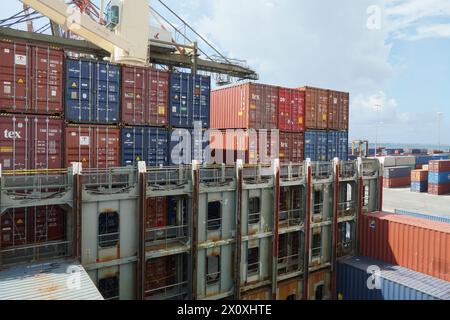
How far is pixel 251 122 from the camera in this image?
73.8 feet

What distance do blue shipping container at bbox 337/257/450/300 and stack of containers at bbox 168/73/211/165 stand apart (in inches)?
515

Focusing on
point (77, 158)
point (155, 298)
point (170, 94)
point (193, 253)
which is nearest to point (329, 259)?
point (193, 253)

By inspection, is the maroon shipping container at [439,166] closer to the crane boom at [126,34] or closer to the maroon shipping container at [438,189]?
the maroon shipping container at [438,189]

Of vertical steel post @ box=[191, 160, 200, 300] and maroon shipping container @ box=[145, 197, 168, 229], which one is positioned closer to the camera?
vertical steel post @ box=[191, 160, 200, 300]

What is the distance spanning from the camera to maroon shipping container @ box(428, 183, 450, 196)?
5516cm

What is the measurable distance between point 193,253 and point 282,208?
883cm

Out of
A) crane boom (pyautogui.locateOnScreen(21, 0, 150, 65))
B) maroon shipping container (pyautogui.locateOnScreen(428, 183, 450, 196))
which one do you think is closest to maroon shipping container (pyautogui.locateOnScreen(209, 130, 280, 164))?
crane boom (pyautogui.locateOnScreen(21, 0, 150, 65))

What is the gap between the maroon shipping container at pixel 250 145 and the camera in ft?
73.5

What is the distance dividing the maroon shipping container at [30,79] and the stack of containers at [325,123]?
17444 millimetres

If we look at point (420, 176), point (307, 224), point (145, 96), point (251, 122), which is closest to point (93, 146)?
point (145, 96)

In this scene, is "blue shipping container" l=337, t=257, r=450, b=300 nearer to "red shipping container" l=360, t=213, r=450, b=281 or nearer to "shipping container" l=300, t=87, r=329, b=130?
"red shipping container" l=360, t=213, r=450, b=281

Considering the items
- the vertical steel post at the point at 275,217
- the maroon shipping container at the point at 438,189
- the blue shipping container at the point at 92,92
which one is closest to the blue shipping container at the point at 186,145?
the blue shipping container at the point at 92,92

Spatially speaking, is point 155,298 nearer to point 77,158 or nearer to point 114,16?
point 77,158

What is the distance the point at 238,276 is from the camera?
1856 centimetres
